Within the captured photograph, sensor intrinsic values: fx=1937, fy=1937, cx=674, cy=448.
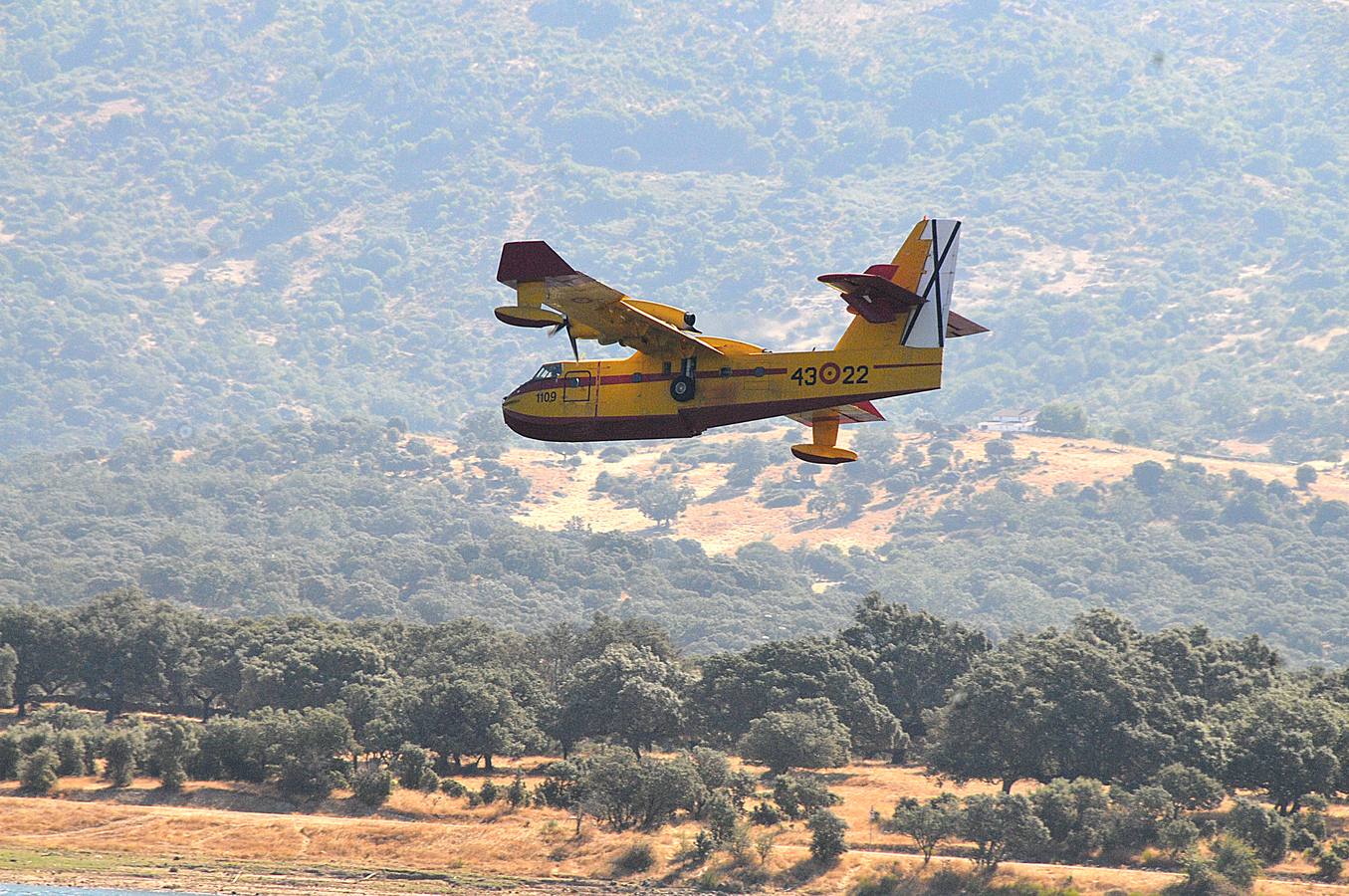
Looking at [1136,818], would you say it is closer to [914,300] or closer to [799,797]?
[799,797]

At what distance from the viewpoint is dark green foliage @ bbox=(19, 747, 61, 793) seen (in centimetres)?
10519

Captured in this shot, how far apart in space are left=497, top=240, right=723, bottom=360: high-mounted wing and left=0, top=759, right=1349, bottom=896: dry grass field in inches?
1783

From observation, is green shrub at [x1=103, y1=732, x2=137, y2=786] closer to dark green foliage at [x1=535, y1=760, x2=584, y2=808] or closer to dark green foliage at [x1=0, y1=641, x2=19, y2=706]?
dark green foliage at [x1=535, y1=760, x2=584, y2=808]

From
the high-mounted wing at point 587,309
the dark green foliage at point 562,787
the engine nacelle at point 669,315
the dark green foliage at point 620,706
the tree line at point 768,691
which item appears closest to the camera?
the high-mounted wing at point 587,309

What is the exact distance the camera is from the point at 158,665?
134m

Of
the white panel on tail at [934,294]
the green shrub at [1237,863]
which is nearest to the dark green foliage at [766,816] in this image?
the green shrub at [1237,863]

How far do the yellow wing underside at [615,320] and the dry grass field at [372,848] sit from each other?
148 feet

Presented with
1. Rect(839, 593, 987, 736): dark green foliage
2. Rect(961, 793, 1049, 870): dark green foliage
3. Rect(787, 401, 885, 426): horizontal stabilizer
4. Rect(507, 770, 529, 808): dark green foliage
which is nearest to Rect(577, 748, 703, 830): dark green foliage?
Rect(507, 770, 529, 808): dark green foliage

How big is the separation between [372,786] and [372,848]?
16.7 ft

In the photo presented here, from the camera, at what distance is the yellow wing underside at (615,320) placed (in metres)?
53.1

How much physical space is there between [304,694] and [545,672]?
2372 cm

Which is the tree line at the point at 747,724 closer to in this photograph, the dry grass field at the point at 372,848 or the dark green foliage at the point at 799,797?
the dark green foliage at the point at 799,797

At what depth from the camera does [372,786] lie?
341 ft

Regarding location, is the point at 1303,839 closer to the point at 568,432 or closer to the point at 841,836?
the point at 841,836
